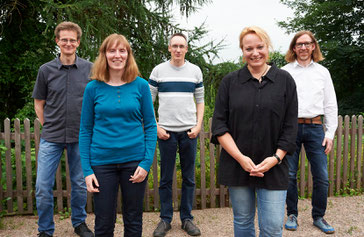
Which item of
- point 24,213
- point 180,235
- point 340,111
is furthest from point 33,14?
point 340,111

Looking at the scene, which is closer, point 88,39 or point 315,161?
point 315,161

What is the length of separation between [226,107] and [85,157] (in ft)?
3.44

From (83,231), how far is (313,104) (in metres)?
2.82

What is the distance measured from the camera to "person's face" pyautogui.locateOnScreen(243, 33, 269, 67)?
7.56 feet

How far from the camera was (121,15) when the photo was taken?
299 inches

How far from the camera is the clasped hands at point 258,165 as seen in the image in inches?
90.0

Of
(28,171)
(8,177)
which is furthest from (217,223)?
(8,177)

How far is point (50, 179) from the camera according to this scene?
3.54 metres

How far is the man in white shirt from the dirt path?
570 mm

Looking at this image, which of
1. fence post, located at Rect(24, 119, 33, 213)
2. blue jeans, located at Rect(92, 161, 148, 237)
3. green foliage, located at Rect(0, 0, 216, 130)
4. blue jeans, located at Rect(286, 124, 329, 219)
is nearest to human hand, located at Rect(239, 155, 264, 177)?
blue jeans, located at Rect(92, 161, 148, 237)

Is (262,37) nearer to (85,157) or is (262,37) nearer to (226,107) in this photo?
(226,107)

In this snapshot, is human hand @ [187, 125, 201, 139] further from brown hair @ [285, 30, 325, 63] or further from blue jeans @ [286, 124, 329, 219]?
brown hair @ [285, 30, 325, 63]

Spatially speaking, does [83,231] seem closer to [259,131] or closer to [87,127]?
[87,127]

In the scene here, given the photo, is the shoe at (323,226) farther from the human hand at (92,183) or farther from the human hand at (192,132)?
the human hand at (92,183)
